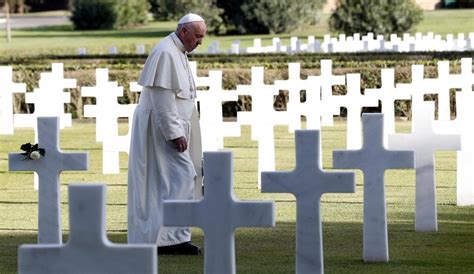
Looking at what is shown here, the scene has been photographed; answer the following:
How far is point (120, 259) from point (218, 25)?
47805mm

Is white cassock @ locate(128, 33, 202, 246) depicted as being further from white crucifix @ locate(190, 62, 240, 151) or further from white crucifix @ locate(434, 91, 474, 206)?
white crucifix @ locate(190, 62, 240, 151)

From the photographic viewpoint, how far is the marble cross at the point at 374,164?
8891 millimetres

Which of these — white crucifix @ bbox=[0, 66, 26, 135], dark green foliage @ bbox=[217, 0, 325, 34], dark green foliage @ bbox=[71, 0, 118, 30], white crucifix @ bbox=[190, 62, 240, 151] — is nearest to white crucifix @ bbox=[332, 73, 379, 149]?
white crucifix @ bbox=[190, 62, 240, 151]

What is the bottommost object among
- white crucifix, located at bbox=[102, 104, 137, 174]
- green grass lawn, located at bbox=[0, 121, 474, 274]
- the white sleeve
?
green grass lawn, located at bbox=[0, 121, 474, 274]

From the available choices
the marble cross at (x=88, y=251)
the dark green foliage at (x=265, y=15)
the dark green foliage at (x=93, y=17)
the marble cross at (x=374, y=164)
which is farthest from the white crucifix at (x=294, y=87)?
the dark green foliage at (x=93, y=17)

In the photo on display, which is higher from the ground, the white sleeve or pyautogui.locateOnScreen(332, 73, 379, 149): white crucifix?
the white sleeve

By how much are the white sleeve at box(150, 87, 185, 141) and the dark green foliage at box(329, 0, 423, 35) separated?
33808mm

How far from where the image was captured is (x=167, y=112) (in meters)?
9.71

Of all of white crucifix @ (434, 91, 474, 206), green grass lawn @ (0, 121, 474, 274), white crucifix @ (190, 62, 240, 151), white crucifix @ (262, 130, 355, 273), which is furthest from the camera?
white crucifix @ (190, 62, 240, 151)

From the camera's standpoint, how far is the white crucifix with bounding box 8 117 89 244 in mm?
8953

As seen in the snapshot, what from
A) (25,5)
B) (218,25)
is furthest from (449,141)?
(25,5)

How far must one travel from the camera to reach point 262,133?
551 inches

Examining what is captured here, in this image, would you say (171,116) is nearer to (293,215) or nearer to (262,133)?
(293,215)

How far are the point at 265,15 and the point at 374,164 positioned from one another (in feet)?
140
